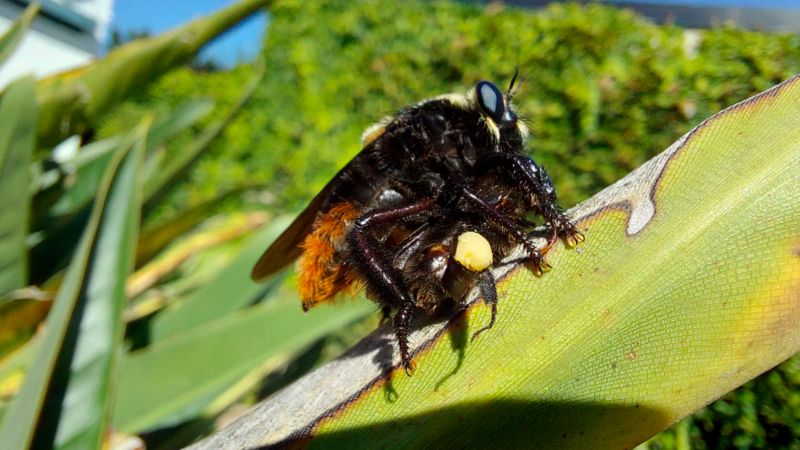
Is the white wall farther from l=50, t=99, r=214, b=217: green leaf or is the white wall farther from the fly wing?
the fly wing

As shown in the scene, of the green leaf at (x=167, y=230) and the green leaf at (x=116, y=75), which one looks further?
the green leaf at (x=167, y=230)

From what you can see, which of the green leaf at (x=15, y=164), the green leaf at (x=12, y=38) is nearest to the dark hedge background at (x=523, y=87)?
the green leaf at (x=15, y=164)

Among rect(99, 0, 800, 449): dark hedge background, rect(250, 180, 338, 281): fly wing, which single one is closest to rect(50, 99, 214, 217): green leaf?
rect(99, 0, 800, 449): dark hedge background

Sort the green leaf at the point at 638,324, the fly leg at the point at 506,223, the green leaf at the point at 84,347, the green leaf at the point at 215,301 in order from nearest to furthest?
the green leaf at the point at 638,324, the fly leg at the point at 506,223, the green leaf at the point at 84,347, the green leaf at the point at 215,301

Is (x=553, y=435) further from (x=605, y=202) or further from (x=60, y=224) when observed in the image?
(x=60, y=224)

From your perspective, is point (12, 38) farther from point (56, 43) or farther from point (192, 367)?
point (56, 43)

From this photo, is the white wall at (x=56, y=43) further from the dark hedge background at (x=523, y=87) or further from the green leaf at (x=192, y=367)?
the green leaf at (x=192, y=367)
